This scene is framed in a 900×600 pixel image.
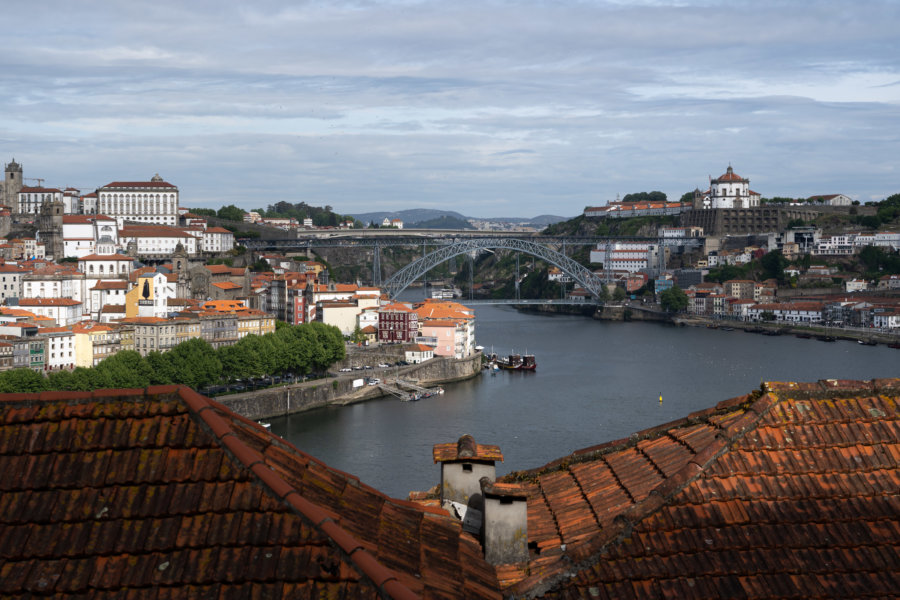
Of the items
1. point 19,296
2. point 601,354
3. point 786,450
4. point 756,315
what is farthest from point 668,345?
point 786,450

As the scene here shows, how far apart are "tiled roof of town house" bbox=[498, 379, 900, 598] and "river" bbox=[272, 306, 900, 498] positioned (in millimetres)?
8569

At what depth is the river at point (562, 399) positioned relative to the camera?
13445 millimetres

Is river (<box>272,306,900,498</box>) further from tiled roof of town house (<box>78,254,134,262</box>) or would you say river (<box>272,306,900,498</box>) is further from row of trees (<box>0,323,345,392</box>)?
tiled roof of town house (<box>78,254,134,262</box>)

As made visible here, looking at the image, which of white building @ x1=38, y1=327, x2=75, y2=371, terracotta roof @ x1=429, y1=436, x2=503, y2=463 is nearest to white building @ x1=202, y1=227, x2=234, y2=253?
white building @ x1=38, y1=327, x2=75, y2=371

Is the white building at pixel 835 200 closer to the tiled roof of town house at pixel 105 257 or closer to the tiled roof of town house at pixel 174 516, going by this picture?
the tiled roof of town house at pixel 105 257

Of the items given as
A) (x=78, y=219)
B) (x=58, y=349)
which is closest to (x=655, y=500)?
(x=58, y=349)

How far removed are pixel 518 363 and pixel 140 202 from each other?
19.1 meters

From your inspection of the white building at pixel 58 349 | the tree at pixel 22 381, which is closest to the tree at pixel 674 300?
the white building at pixel 58 349

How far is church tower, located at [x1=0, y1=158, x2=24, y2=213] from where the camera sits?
3859 centimetres

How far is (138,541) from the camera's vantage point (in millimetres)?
1682

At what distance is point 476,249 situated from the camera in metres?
38.8

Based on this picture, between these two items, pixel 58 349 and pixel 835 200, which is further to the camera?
pixel 835 200

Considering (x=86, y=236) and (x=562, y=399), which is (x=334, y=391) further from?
(x=86, y=236)

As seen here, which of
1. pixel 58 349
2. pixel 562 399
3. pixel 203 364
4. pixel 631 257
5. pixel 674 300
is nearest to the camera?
pixel 203 364
